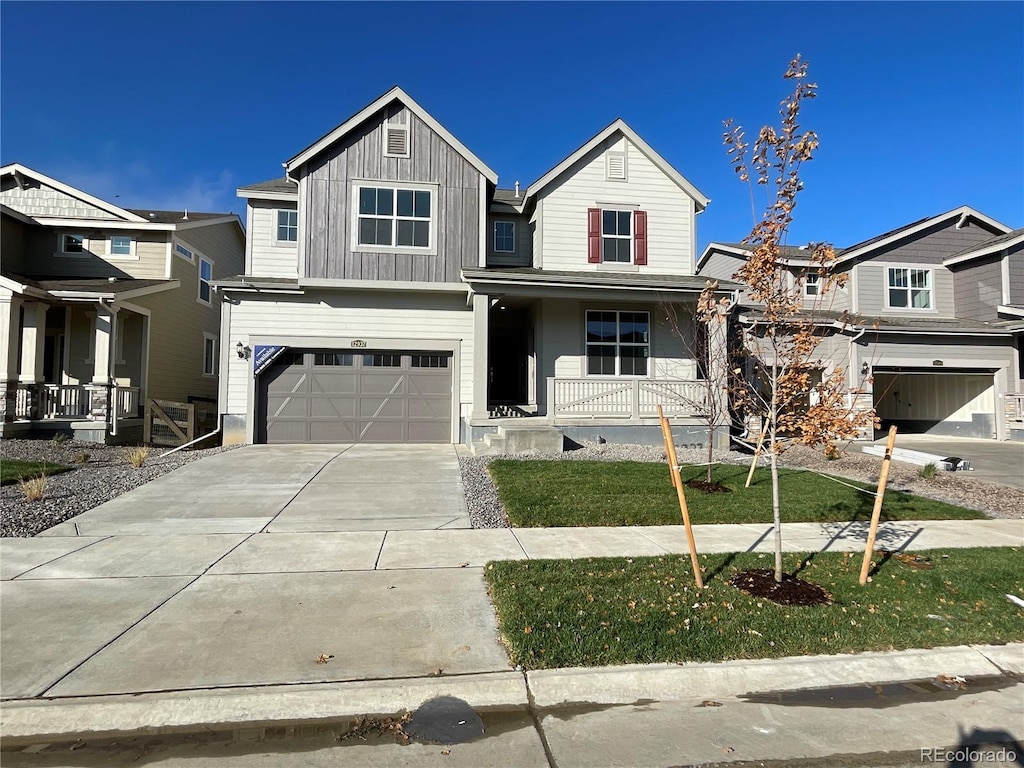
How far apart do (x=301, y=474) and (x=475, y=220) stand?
8105 millimetres

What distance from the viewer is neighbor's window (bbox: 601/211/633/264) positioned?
1502 cm

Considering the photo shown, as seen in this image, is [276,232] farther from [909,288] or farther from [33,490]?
[909,288]

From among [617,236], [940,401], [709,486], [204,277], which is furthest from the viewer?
[204,277]

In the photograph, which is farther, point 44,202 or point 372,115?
point 44,202

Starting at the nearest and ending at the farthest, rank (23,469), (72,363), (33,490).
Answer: (33,490) < (23,469) < (72,363)

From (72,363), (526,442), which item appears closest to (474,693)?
(526,442)

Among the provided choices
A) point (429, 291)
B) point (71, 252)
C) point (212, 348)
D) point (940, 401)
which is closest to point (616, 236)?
point (429, 291)

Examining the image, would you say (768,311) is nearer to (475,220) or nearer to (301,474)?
(301,474)

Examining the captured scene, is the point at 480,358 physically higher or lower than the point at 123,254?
lower

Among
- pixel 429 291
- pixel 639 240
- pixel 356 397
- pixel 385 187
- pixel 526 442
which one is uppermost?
pixel 385 187

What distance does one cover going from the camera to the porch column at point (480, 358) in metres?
13.0

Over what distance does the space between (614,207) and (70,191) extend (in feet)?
58.2

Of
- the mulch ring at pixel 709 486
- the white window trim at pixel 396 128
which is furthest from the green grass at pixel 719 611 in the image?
the white window trim at pixel 396 128

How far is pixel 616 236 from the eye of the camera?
15.1 meters
